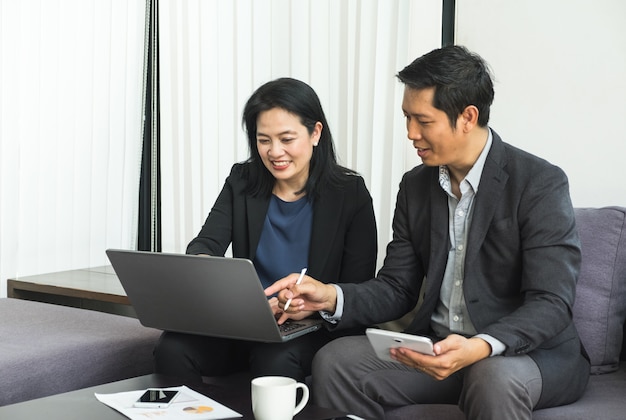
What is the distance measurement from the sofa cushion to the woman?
57 cm

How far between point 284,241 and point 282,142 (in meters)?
0.28

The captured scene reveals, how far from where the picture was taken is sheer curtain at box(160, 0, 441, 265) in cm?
289

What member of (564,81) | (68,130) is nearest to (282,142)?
(564,81)

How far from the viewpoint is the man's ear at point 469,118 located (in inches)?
76.4

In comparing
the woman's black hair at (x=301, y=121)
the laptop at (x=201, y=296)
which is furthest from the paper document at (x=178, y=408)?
the woman's black hair at (x=301, y=121)

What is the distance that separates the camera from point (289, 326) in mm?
2027

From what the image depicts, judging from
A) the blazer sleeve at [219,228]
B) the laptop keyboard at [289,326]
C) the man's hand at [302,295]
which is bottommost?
the laptop keyboard at [289,326]

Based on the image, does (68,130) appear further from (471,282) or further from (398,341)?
(398,341)

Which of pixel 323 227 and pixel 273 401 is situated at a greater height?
pixel 323 227

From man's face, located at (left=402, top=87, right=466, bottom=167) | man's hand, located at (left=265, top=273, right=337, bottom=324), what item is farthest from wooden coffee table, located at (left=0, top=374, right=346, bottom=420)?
man's face, located at (left=402, top=87, right=466, bottom=167)

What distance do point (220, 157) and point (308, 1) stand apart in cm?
78

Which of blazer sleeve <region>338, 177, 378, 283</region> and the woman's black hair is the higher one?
the woman's black hair

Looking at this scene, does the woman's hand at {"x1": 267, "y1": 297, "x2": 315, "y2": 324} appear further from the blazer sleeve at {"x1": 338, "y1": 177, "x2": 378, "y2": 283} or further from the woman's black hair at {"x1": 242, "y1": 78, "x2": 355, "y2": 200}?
the woman's black hair at {"x1": 242, "y1": 78, "x2": 355, "y2": 200}

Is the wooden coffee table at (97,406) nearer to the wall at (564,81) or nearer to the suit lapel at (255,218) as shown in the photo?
the suit lapel at (255,218)
